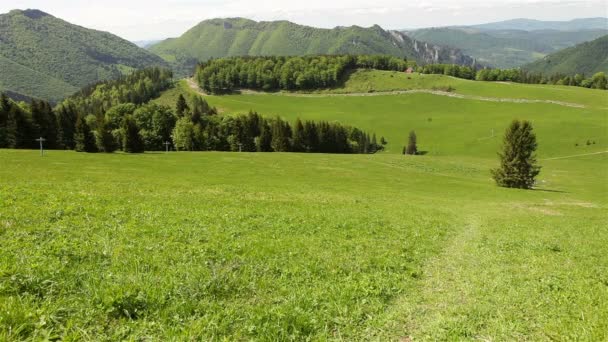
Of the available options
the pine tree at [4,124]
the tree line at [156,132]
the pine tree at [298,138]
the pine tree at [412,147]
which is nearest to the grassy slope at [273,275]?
the tree line at [156,132]

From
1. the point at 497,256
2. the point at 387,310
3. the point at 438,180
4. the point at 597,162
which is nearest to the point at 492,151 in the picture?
the point at 597,162

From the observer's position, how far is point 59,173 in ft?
128

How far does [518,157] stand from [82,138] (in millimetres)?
82706

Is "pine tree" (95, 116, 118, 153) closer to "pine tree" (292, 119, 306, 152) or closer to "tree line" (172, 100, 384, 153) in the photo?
"tree line" (172, 100, 384, 153)

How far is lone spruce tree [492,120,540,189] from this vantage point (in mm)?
65062

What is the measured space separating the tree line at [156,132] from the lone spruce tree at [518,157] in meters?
72.1

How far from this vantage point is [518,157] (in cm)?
6544

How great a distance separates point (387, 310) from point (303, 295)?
2148 mm

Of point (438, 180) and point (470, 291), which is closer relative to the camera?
point (470, 291)

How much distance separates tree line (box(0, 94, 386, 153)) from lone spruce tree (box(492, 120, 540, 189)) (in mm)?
Answer: 72117

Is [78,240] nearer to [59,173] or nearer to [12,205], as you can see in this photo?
[12,205]

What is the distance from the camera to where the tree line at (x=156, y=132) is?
79.3 metres

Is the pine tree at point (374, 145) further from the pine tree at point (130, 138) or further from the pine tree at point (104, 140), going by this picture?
the pine tree at point (104, 140)

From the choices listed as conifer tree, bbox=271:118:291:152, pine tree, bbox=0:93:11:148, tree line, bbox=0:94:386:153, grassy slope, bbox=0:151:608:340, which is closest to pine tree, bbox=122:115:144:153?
tree line, bbox=0:94:386:153
